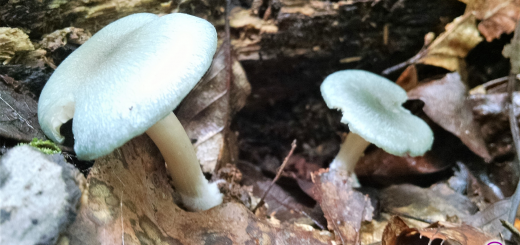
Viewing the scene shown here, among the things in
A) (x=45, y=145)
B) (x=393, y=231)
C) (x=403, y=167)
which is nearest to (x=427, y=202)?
(x=403, y=167)

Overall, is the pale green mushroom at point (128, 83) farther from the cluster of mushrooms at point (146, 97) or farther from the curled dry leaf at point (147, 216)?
the curled dry leaf at point (147, 216)

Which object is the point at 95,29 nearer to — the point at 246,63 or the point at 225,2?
the point at 225,2

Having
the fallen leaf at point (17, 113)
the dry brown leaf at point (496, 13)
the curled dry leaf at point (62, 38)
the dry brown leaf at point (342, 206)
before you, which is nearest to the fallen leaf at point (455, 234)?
the dry brown leaf at point (342, 206)

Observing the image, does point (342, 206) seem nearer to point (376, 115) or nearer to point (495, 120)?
point (376, 115)

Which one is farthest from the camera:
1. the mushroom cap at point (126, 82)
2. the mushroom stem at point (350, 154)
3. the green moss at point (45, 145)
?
the mushroom stem at point (350, 154)

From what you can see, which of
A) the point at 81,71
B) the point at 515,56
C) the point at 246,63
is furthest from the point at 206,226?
the point at 515,56

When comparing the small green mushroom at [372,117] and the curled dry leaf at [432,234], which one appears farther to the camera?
the small green mushroom at [372,117]
